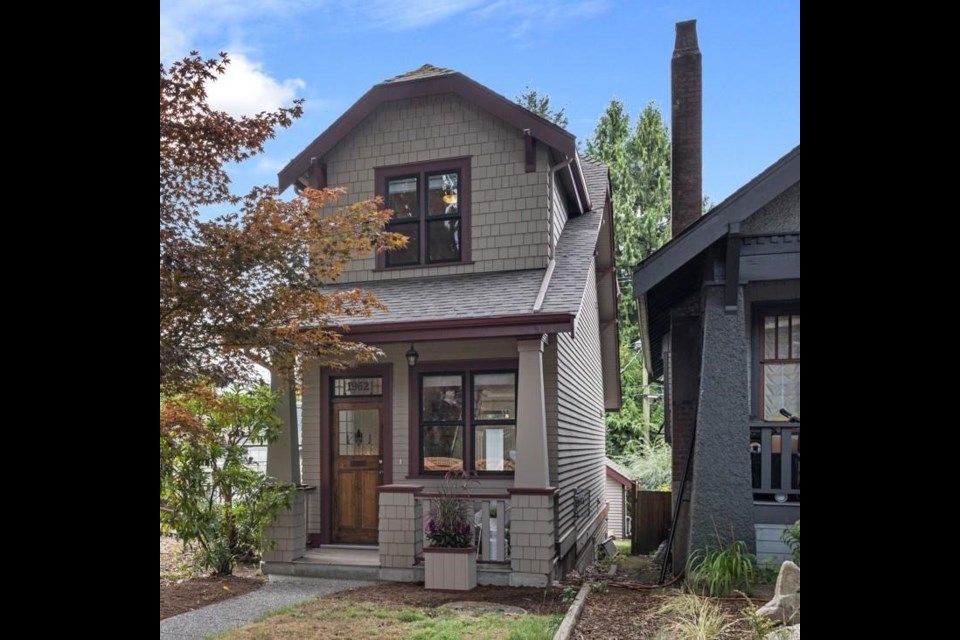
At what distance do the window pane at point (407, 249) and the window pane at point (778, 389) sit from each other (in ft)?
15.8

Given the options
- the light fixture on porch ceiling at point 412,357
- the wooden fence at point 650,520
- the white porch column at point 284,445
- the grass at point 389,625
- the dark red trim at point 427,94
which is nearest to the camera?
the grass at point 389,625

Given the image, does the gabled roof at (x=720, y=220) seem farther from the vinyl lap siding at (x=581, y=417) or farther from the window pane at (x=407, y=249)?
the window pane at (x=407, y=249)

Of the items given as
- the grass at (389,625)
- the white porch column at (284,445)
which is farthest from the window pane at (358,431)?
the grass at (389,625)

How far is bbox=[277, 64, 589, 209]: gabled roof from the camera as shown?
33.5ft

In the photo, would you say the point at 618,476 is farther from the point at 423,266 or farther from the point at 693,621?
the point at 693,621

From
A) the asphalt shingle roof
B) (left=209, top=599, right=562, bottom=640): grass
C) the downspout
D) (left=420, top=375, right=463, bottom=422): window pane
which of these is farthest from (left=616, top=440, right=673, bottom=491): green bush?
(left=209, top=599, right=562, bottom=640): grass

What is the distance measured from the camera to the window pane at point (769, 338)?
8.23 m

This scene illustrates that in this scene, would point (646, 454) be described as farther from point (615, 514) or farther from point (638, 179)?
point (638, 179)

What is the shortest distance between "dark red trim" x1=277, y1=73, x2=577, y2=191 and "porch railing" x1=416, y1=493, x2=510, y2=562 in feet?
14.6

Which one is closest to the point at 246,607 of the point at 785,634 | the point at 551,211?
the point at 785,634

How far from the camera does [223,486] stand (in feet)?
30.5

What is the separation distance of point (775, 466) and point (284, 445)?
5470 millimetres
